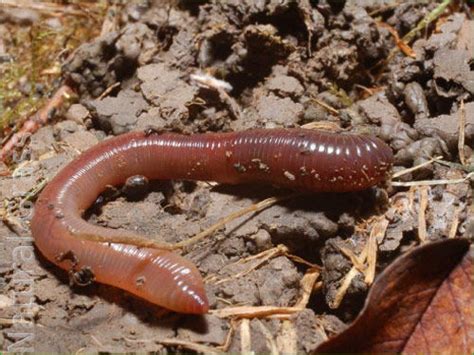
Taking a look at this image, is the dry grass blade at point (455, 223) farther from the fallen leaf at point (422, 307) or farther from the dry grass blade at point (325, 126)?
the dry grass blade at point (325, 126)

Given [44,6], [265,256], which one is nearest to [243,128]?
[265,256]

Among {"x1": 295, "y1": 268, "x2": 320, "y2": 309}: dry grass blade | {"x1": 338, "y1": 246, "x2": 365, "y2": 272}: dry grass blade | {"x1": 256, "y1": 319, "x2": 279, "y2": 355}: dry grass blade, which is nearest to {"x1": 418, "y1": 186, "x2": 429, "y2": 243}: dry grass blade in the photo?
{"x1": 338, "y1": 246, "x2": 365, "y2": 272}: dry grass blade

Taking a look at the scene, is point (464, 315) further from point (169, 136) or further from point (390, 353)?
point (169, 136)

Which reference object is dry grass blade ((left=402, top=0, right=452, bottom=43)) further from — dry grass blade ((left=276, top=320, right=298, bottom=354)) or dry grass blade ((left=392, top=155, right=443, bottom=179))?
dry grass blade ((left=276, top=320, right=298, bottom=354))

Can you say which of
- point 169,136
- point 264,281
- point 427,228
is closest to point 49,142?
point 169,136

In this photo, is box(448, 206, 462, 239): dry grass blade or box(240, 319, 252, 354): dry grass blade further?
box(448, 206, 462, 239): dry grass blade

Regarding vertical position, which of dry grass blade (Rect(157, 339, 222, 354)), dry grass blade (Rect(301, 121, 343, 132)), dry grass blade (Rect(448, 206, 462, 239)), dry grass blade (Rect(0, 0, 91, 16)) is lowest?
dry grass blade (Rect(157, 339, 222, 354))
